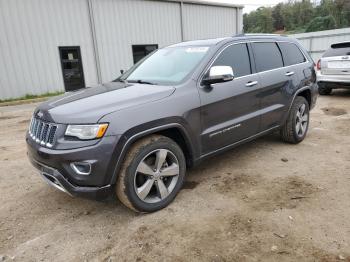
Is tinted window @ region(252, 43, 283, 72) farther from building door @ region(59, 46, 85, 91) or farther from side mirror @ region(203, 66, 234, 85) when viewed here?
building door @ region(59, 46, 85, 91)

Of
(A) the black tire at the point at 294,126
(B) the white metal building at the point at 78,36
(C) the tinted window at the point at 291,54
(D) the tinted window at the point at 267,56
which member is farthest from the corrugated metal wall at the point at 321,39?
(D) the tinted window at the point at 267,56

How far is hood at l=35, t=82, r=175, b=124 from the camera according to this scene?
2.90 meters

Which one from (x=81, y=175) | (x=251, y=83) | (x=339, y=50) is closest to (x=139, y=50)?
(x=339, y=50)

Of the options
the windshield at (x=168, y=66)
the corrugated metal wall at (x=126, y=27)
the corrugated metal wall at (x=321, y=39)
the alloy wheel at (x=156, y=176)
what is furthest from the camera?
the corrugated metal wall at (x=321, y=39)

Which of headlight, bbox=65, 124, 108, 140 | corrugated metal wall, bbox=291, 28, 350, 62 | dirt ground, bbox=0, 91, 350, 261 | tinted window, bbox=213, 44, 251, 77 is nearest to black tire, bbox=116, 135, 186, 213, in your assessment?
dirt ground, bbox=0, 91, 350, 261

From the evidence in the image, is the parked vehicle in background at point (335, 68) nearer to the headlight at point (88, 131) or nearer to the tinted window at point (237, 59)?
the tinted window at point (237, 59)

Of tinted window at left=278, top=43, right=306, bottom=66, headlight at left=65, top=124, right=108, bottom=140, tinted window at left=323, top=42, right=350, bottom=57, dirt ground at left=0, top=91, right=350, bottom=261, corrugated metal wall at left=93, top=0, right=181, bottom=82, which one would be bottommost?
dirt ground at left=0, top=91, right=350, bottom=261

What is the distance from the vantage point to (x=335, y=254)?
2.55m

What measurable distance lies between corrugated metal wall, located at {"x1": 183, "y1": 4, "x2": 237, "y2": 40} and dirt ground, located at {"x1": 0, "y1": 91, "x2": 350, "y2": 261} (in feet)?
43.6

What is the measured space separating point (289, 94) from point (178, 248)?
10.4 ft

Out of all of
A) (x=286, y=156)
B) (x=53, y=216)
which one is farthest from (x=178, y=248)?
(x=286, y=156)

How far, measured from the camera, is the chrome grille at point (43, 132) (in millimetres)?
2965

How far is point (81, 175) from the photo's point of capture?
2.83 meters

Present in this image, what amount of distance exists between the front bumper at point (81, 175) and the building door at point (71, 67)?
10831 mm
